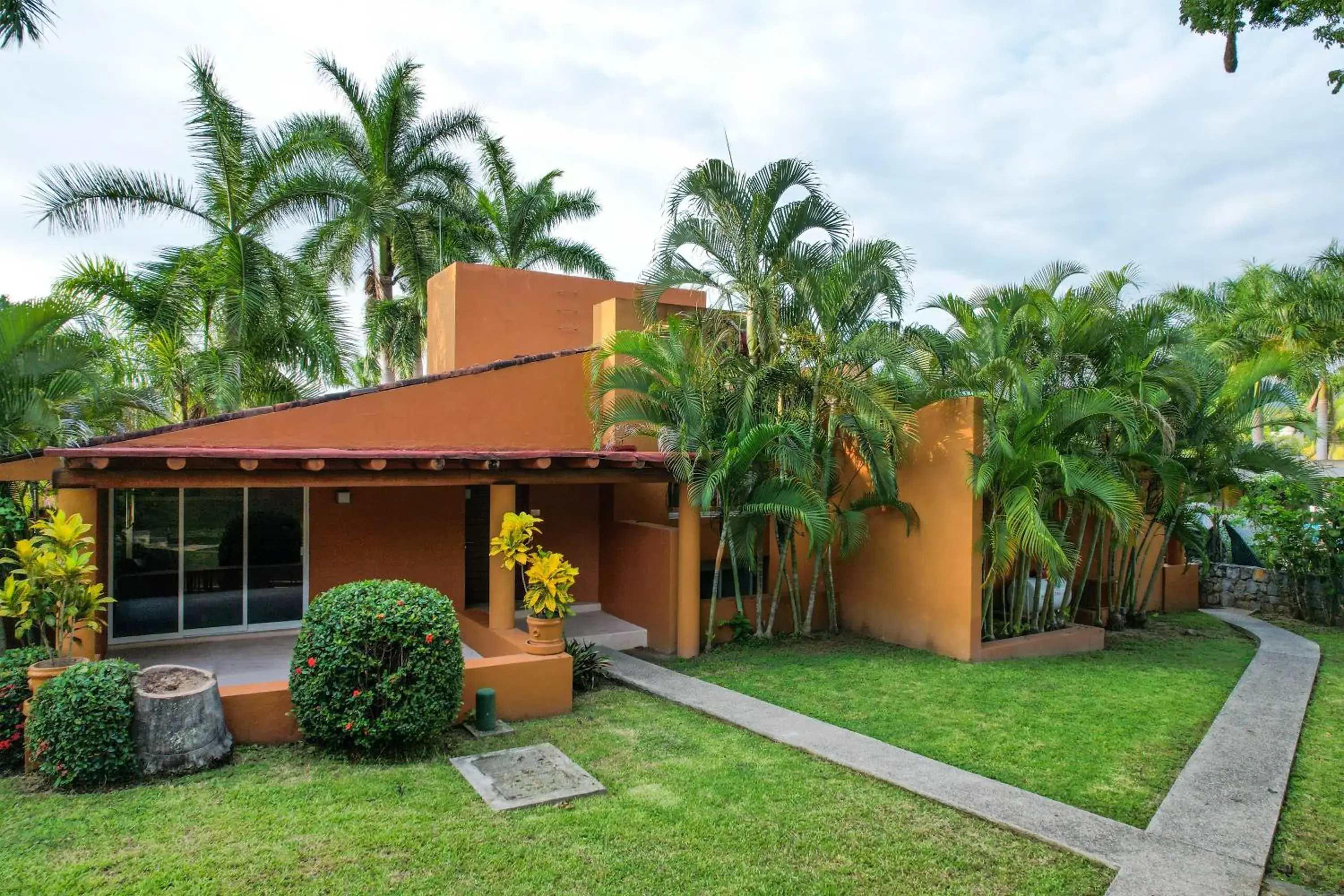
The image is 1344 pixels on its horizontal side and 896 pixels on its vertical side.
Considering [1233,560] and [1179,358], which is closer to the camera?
[1179,358]

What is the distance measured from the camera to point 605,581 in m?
12.6

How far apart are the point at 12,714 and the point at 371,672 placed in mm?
2607

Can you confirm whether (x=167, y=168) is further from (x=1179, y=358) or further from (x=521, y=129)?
(x=1179, y=358)

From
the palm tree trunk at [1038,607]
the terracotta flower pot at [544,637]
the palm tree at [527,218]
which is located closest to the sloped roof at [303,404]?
the terracotta flower pot at [544,637]

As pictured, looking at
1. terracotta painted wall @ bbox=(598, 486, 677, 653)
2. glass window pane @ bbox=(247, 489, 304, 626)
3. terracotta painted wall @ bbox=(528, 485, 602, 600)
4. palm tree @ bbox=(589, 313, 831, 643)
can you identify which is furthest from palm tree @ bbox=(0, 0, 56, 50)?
terracotta painted wall @ bbox=(598, 486, 677, 653)

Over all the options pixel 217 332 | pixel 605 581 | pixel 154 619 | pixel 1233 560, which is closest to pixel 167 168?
pixel 217 332

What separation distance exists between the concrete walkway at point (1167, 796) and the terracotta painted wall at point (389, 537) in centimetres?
336

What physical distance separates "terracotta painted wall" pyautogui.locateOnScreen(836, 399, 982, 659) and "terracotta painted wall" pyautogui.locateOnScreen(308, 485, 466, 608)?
5.81m

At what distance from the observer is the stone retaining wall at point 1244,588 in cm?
1506

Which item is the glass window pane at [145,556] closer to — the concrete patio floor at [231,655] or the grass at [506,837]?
the concrete patio floor at [231,655]

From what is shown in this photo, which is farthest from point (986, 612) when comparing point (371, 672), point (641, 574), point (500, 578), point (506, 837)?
point (371, 672)

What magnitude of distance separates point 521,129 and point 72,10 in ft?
51.0

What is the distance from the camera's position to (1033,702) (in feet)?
27.9

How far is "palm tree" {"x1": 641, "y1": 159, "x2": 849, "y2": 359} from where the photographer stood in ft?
36.1
